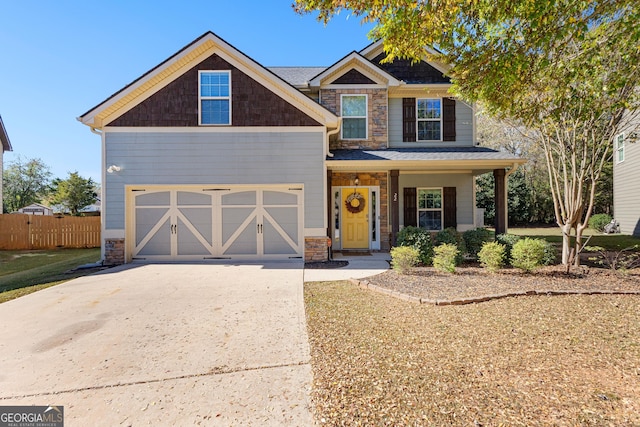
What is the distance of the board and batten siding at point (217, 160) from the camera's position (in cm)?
891

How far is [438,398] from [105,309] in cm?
498

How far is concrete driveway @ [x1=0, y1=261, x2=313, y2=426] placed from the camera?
240 centimetres

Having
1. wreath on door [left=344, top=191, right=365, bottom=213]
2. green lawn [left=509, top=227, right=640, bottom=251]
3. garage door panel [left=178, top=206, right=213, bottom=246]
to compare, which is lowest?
green lawn [left=509, top=227, right=640, bottom=251]

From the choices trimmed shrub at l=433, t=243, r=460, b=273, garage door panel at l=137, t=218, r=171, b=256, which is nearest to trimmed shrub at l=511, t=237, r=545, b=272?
trimmed shrub at l=433, t=243, r=460, b=273

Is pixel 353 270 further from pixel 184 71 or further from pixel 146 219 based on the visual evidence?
pixel 184 71

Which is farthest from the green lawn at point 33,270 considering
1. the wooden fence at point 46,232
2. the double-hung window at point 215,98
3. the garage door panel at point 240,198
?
the double-hung window at point 215,98

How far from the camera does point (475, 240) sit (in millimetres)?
8117

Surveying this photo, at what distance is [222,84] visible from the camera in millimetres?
9008

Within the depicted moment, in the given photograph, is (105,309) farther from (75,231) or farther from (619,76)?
(75,231)

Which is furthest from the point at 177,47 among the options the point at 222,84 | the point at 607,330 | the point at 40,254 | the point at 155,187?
the point at 607,330

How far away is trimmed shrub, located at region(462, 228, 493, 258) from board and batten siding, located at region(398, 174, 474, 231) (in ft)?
9.44

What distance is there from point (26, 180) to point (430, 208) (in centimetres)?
4549

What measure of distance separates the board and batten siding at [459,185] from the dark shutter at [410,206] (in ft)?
0.55

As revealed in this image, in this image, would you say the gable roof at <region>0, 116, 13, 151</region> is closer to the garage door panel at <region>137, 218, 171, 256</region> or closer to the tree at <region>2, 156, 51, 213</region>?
the garage door panel at <region>137, 218, 171, 256</region>
